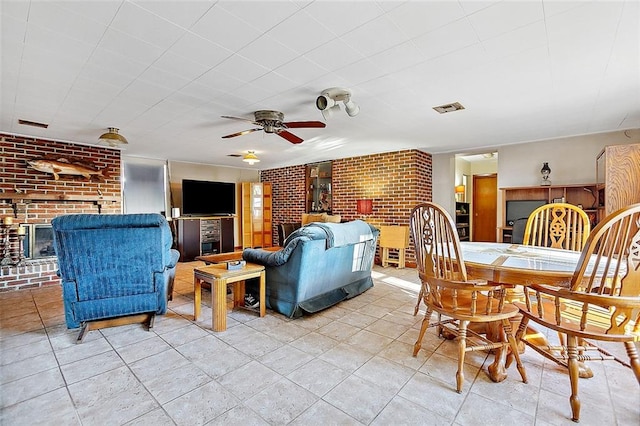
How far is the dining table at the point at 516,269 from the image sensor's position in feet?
5.32

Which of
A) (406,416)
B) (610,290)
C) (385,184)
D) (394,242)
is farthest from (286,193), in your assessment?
(610,290)

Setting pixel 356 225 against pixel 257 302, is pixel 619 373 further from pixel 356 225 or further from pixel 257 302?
pixel 257 302

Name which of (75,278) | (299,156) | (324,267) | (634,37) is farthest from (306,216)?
(634,37)

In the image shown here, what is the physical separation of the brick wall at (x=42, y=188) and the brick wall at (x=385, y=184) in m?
4.22

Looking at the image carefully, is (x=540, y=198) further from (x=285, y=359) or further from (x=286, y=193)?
(x=286, y=193)

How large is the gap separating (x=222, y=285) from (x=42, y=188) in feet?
12.4

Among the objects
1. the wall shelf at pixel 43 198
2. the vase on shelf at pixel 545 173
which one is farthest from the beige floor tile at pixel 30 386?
the vase on shelf at pixel 545 173

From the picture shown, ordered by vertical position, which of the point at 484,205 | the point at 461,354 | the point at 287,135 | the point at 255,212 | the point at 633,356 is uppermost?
the point at 287,135

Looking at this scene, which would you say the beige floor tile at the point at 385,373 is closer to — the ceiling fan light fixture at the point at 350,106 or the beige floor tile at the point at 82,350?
the beige floor tile at the point at 82,350

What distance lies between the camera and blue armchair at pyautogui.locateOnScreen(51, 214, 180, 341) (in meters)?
2.37

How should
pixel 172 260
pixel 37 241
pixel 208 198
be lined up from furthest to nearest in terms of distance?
pixel 208 198 < pixel 37 241 < pixel 172 260

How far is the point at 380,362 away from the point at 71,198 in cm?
504

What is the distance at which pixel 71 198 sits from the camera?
4.50 meters

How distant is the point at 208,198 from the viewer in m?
6.82
